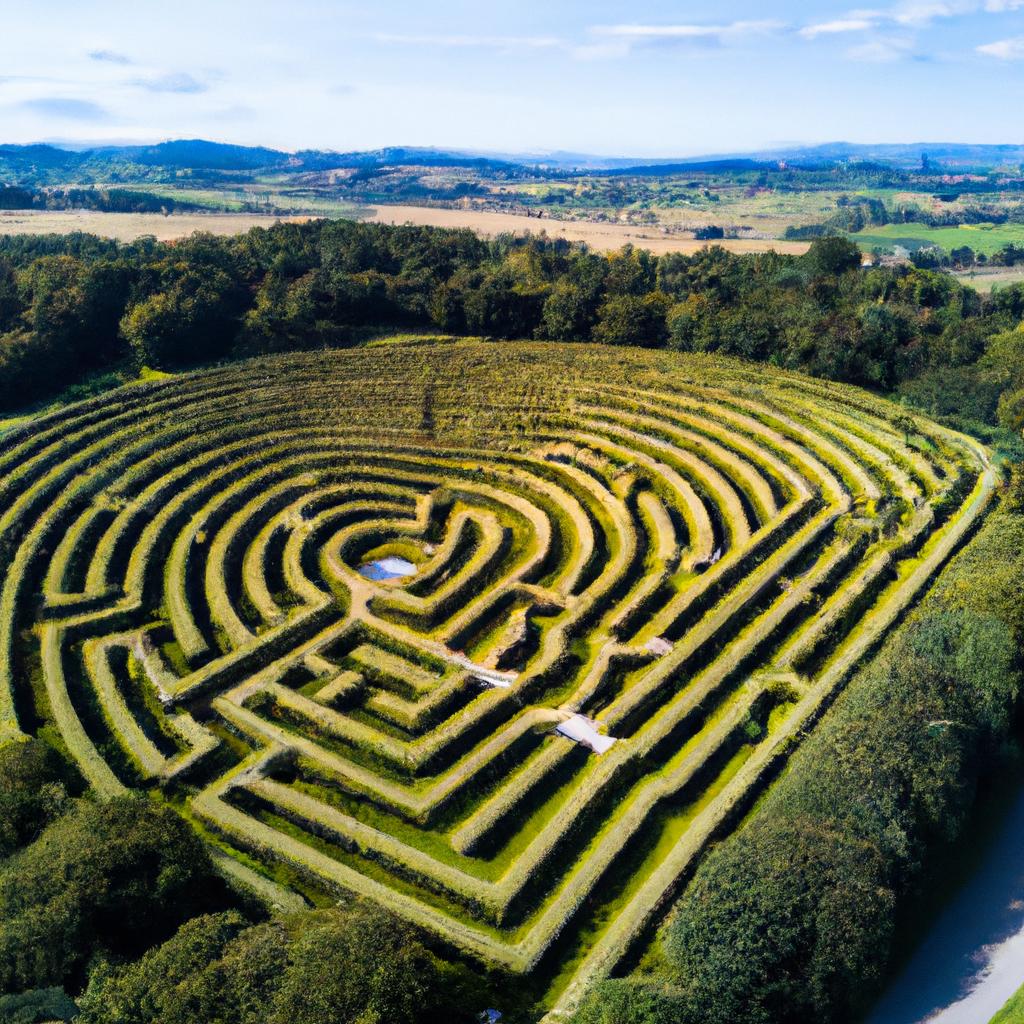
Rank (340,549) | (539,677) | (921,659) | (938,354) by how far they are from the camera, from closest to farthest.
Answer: (921,659) < (539,677) < (340,549) < (938,354)

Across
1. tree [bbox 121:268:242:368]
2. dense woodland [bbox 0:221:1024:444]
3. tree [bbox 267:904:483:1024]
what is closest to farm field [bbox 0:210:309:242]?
dense woodland [bbox 0:221:1024:444]

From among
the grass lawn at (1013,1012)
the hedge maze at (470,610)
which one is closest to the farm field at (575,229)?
the hedge maze at (470,610)

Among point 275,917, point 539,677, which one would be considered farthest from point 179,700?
point 539,677

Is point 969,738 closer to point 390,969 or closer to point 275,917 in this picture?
point 390,969

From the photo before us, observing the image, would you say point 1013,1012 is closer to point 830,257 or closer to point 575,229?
point 830,257

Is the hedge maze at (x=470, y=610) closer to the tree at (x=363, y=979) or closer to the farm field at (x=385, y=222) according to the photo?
the tree at (x=363, y=979)

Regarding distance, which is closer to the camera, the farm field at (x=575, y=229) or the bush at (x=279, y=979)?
the bush at (x=279, y=979)
